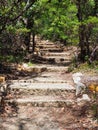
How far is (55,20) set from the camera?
18.9 m

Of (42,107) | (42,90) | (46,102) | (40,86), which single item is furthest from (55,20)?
(42,107)

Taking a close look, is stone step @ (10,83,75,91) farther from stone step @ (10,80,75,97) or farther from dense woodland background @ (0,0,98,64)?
dense woodland background @ (0,0,98,64)

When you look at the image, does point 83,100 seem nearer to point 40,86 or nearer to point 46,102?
point 46,102

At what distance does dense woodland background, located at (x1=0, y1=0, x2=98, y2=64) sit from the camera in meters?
12.8

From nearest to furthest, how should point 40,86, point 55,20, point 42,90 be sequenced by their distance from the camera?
Result: point 42,90 → point 40,86 → point 55,20

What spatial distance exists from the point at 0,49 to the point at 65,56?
30.0 feet

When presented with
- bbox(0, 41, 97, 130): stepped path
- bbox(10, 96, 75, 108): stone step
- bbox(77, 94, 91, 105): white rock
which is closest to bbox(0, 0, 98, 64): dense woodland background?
bbox(0, 41, 97, 130): stepped path

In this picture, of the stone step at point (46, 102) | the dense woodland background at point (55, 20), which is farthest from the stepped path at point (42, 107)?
the dense woodland background at point (55, 20)

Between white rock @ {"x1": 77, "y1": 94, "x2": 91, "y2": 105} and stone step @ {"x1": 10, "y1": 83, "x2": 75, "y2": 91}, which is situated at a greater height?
white rock @ {"x1": 77, "y1": 94, "x2": 91, "y2": 105}

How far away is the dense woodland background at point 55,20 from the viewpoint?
41.9ft

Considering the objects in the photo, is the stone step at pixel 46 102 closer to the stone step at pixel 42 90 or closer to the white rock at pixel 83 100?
the white rock at pixel 83 100

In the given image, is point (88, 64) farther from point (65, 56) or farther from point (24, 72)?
point (65, 56)

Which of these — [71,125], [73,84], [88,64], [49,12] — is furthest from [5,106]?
[49,12]

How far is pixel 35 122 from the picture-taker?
7562 mm
